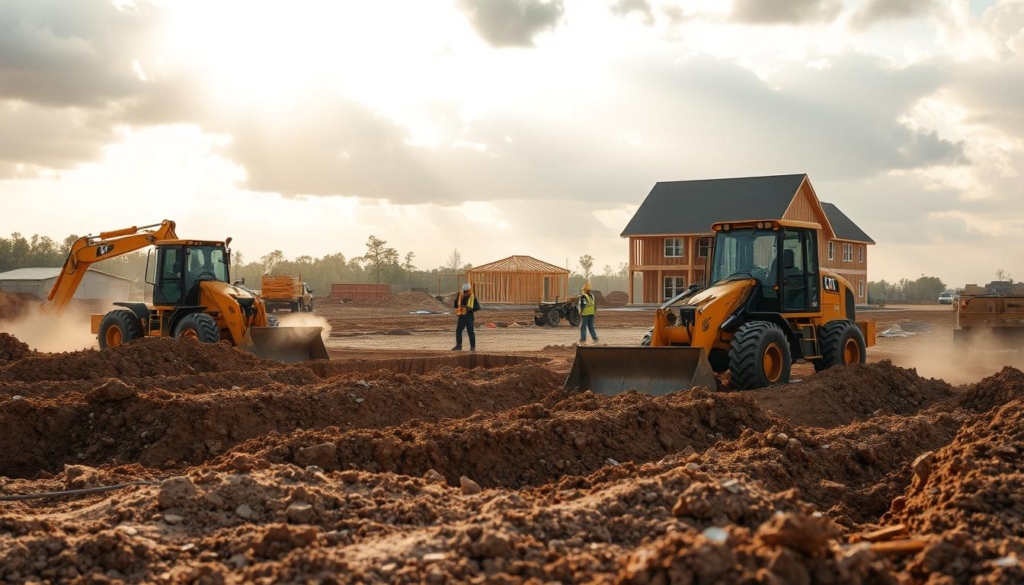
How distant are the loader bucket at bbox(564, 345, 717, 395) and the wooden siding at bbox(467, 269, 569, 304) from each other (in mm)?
44896

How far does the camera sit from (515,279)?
5847cm

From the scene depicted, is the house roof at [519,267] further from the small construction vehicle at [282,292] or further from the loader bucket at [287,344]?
the loader bucket at [287,344]

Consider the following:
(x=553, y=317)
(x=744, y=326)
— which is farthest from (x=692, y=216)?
(x=744, y=326)

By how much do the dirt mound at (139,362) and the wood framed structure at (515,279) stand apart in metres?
42.0

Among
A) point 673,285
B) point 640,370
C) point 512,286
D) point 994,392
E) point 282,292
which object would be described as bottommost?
point 994,392

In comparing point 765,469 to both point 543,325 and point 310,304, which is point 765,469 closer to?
point 543,325

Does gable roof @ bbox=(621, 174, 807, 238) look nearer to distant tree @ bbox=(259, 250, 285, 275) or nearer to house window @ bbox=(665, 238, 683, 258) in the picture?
house window @ bbox=(665, 238, 683, 258)

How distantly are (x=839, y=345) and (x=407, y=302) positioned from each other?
4931cm

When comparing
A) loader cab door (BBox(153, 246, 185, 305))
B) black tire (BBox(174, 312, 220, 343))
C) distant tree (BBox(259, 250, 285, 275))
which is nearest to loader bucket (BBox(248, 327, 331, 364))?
black tire (BBox(174, 312, 220, 343))

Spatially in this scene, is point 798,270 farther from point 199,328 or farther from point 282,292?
point 282,292

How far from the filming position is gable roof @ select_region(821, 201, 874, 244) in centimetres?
5962

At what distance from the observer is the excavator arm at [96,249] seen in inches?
822

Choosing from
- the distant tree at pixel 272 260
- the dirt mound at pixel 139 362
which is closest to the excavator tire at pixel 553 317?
the dirt mound at pixel 139 362

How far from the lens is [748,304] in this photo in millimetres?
14141
